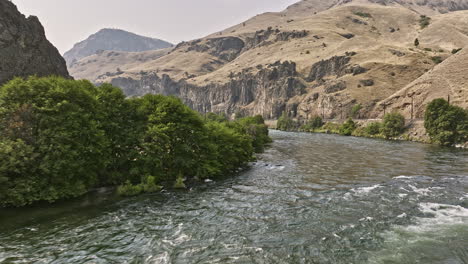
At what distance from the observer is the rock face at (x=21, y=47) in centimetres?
6359

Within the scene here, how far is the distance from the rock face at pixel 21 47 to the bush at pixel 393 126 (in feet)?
404

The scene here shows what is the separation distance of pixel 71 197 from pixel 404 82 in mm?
224781

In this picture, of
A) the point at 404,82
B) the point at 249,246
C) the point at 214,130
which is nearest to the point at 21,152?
the point at 249,246

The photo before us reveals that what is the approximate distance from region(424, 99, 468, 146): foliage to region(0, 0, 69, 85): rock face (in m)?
116

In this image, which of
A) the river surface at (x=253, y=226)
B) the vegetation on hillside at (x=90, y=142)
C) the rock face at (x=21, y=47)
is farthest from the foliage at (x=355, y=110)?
the rock face at (x=21, y=47)

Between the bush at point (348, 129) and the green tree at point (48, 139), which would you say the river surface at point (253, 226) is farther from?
the bush at point (348, 129)

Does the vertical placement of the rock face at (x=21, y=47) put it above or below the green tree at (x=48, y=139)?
above

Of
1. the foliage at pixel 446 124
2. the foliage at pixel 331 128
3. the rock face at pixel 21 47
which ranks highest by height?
the rock face at pixel 21 47

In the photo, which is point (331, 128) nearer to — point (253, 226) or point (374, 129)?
point (374, 129)

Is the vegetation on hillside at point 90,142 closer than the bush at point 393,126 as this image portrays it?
Yes

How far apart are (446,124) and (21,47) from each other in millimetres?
121533

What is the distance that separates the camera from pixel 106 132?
30.1 metres

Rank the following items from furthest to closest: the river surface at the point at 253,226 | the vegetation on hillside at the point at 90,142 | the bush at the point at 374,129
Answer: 1. the bush at the point at 374,129
2. the vegetation on hillside at the point at 90,142
3. the river surface at the point at 253,226

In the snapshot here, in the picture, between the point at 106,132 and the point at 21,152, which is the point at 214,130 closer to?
the point at 106,132
